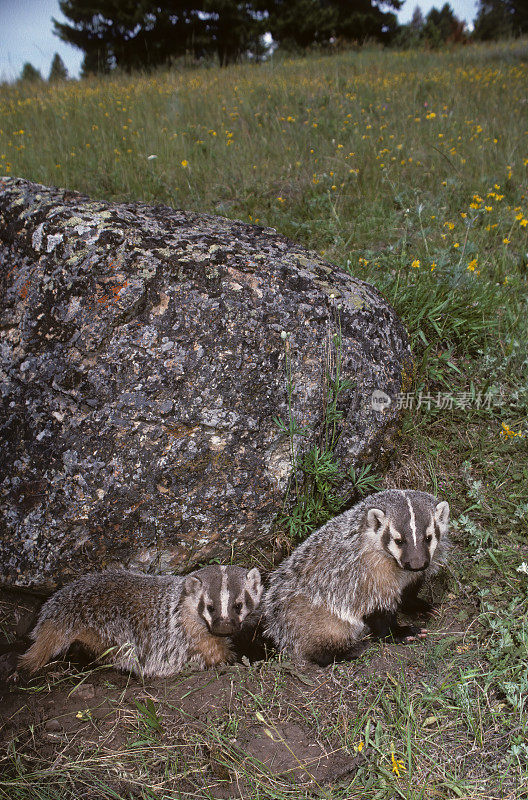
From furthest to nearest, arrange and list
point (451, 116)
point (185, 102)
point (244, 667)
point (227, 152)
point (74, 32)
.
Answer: point (74, 32) < point (185, 102) < point (451, 116) < point (227, 152) < point (244, 667)

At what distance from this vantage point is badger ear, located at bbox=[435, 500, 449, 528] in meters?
3.19

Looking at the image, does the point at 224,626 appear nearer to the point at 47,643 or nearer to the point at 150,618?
the point at 150,618

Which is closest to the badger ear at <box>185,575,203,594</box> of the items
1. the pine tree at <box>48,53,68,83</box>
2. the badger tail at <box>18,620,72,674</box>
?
the badger tail at <box>18,620,72,674</box>

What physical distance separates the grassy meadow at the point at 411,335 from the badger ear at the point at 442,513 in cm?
22

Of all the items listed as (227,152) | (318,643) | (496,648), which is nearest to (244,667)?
(318,643)

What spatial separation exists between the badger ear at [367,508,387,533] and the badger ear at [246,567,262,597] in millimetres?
695

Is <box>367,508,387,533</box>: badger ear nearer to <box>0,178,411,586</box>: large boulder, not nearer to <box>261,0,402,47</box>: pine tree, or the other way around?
<box>0,178,411,586</box>: large boulder

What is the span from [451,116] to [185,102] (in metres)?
3.67

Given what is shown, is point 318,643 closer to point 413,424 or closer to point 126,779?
point 126,779

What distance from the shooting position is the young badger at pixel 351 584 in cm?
317

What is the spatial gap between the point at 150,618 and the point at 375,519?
1400mm

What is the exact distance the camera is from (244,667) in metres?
3.00

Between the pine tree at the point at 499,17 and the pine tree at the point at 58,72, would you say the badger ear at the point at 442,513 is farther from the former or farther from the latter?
the pine tree at the point at 499,17

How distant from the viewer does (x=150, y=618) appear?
10.8 ft
